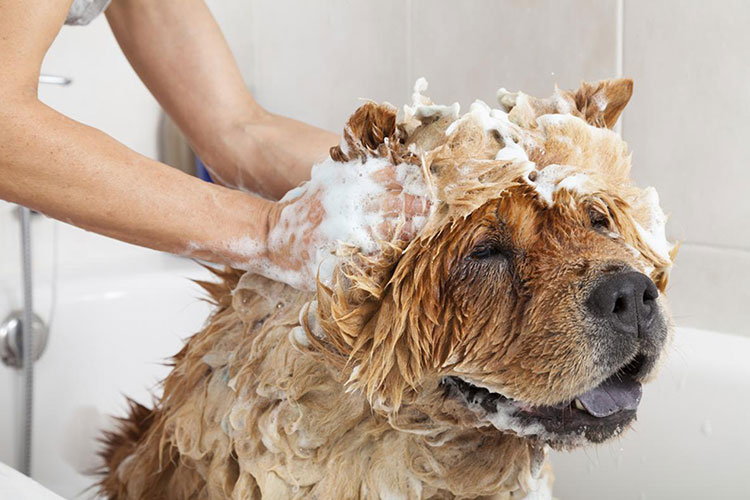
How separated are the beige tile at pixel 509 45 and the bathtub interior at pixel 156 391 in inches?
20.5

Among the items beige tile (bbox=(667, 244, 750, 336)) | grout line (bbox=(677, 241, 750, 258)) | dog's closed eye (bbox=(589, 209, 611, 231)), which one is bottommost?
beige tile (bbox=(667, 244, 750, 336))

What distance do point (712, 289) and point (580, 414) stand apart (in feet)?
2.75

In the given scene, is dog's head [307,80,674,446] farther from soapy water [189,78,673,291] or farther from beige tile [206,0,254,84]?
beige tile [206,0,254,84]

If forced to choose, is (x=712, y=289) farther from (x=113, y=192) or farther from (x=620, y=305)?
(x=113, y=192)

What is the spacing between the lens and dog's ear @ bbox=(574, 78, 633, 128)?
974 millimetres

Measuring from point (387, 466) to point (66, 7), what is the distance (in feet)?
2.03

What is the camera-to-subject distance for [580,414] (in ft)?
2.79

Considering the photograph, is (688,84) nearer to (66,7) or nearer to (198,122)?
(198,122)

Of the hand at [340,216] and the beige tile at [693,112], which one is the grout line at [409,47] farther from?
the hand at [340,216]

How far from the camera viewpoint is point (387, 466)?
968 mm

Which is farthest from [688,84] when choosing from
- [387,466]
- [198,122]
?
[387,466]

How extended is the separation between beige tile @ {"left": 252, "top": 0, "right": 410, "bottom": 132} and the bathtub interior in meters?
0.50

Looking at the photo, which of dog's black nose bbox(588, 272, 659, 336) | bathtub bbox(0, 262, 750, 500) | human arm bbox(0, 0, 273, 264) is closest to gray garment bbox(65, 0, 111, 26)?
human arm bbox(0, 0, 273, 264)

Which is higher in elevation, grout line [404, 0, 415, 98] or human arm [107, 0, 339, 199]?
human arm [107, 0, 339, 199]
